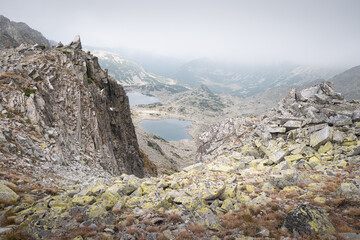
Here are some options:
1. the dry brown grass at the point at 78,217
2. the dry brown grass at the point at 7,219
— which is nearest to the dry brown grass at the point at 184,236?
the dry brown grass at the point at 78,217

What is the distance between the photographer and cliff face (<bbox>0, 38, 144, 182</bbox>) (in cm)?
1869

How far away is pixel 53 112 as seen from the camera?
25.2 m

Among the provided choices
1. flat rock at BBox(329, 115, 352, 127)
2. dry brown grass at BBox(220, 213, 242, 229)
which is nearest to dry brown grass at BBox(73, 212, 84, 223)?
dry brown grass at BBox(220, 213, 242, 229)

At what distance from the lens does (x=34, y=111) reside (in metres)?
21.6

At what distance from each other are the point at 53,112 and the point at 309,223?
3147 centimetres

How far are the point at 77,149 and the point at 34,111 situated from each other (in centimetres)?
717

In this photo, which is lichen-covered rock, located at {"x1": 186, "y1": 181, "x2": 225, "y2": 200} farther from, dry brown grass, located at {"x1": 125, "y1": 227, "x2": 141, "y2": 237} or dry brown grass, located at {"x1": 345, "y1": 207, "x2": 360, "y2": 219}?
dry brown grass, located at {"x1": 345, "y1": 207, "x2": 360, "y2": 219}

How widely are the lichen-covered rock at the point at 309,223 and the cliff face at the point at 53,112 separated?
20.9 metres

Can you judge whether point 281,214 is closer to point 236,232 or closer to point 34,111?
point 236,232

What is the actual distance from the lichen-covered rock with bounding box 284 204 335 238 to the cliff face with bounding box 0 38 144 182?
20.9 m

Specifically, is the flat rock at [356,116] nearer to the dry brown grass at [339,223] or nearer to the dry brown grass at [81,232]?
the dry brown grass at [339,223]

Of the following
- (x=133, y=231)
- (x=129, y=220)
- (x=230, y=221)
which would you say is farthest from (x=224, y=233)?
(x=129, y=220)

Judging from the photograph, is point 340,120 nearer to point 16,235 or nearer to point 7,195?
point 16,235

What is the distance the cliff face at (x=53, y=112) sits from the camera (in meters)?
18.7
